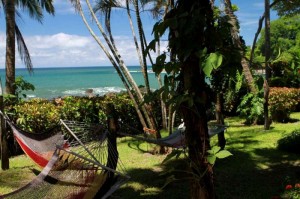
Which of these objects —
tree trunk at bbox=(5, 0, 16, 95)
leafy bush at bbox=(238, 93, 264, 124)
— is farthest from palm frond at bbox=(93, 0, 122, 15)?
leafy bush at bbox=(238, 93, 264, 124)

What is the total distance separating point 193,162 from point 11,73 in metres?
6.97

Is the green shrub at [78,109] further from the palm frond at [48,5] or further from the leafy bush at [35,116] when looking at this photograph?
the palm frond at [48,5]

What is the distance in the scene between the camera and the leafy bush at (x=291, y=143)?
20.1ft

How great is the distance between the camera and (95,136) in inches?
161

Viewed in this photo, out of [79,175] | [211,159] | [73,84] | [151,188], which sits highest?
[211,159]

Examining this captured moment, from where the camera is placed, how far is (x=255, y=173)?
510 centimetres

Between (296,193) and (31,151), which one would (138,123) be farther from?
(296,193)

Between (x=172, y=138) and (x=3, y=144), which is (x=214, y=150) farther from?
(x=3, y=144)

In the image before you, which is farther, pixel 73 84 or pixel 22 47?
pixel 73 84

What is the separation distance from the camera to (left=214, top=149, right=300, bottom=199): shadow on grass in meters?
4.35

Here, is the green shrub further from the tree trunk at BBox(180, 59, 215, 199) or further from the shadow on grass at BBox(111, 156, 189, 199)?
the tree trunk at BBox(180, 59, 215, 199)

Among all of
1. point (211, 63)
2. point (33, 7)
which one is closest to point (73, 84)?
point (33, 7)

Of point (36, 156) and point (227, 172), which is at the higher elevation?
point (36, 156)

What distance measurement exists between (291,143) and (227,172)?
1721 millimetres
